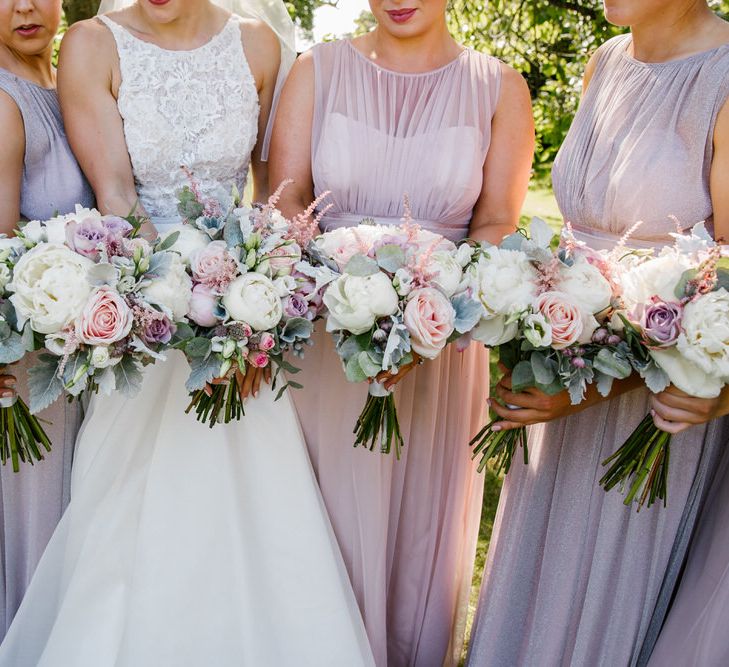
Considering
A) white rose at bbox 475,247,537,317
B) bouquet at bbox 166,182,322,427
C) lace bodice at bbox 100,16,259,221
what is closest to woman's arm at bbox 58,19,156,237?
lace bodice at bbox 100,16,259,221

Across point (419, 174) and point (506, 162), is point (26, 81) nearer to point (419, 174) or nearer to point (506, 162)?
point (419, 174)

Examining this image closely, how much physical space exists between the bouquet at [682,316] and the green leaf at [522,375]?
11.5 inches

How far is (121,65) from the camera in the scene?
3.28m

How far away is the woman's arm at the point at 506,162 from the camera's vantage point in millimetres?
3350

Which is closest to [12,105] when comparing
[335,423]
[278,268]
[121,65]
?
[121,65]

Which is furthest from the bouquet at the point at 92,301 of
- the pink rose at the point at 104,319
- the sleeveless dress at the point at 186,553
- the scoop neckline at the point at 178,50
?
the scoop neckline at the point at 178,50

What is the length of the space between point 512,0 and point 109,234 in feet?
19.3

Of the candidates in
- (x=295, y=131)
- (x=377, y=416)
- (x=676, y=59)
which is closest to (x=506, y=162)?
(x=676, y=59)

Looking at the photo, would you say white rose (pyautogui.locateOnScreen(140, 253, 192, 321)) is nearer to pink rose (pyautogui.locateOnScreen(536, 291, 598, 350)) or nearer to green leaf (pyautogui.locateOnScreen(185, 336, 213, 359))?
green leaf (pyautogui.locateOnScreen(185, 336, 213, 359))

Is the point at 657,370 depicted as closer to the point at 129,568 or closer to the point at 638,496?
the point at 638,496

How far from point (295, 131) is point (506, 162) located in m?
0.81

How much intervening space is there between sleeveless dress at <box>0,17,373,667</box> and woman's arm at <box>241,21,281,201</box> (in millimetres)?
A: 1186

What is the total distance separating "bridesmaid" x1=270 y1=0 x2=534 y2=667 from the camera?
10.8 ft

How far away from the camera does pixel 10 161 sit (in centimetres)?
304
